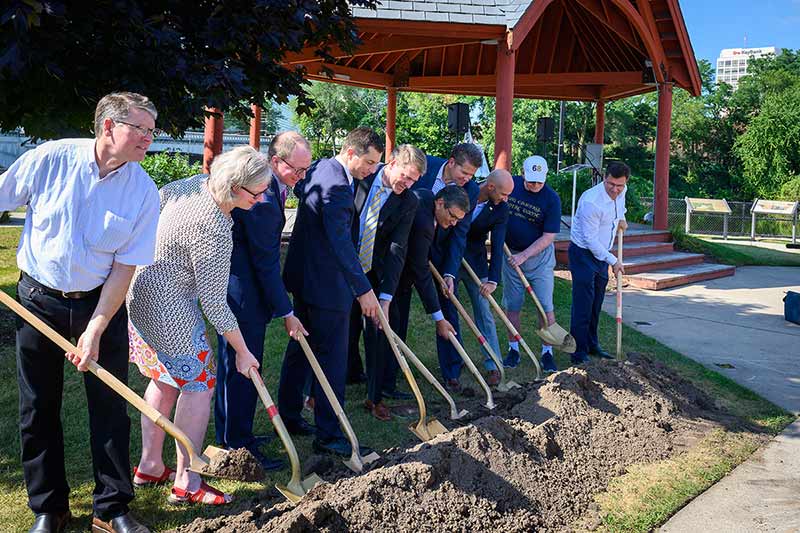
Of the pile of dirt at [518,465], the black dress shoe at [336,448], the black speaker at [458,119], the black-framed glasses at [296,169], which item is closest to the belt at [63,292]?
the pile of dirt at [518,465]

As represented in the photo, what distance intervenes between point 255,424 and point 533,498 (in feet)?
6.15

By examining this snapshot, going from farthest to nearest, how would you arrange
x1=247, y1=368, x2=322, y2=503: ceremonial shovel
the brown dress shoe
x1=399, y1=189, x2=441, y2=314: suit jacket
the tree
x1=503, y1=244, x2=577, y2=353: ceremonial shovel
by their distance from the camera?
1. x1=503, y1=244, x2=577, y2=353: ceremonial shovel
2. x1=399, y1=189, x2=441, y2=314: suit jacket
3. the brown dress shoe
4. the tree
5. x1=247, y1=368, x2=322, y2=503: ceremonial shovel

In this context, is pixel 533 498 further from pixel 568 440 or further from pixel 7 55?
pixel 7 55

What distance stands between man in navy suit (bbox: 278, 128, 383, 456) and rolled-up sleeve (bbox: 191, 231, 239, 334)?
86cm

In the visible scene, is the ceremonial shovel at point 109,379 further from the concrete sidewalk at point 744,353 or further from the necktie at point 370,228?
the concrete sidewalk at point 744,353

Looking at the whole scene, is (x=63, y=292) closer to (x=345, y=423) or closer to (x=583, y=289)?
(x=345, y=423)

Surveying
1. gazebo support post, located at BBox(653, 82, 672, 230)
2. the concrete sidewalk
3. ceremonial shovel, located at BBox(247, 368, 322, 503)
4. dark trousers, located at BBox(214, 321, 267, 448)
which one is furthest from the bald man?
gazebo support post, located at BBox(653, 82, 672, 230)

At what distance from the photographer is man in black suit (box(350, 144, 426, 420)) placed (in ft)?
14.3

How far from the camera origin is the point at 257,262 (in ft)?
12.4

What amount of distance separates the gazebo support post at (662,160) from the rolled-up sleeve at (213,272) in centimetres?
1263

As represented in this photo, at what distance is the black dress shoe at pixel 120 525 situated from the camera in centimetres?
305

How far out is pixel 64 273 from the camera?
2.84 metres

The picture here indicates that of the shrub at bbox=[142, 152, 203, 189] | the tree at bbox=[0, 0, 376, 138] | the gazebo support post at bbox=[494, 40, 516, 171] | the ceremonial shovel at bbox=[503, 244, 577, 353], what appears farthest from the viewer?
the shrub at bbox=[142, 152, 203, 189]

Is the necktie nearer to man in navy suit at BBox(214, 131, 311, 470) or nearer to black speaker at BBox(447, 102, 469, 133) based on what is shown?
man in navy suit at BBox(214, 131, 311, 470)
